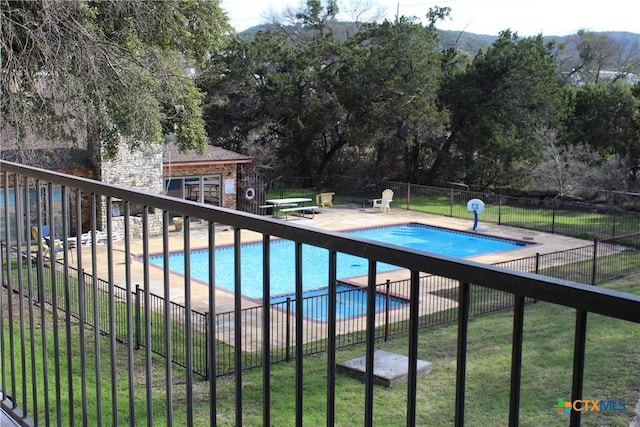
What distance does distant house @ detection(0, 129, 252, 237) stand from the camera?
1421 centimetres

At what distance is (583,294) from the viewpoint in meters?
0.80

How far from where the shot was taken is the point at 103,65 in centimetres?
1020

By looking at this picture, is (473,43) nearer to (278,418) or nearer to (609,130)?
(609,130)

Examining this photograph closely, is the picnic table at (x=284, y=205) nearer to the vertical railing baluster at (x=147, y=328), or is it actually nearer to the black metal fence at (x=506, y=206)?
the black metal fence at (x=506, y=206)

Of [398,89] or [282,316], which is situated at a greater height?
[398,89]

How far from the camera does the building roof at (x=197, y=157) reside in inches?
709

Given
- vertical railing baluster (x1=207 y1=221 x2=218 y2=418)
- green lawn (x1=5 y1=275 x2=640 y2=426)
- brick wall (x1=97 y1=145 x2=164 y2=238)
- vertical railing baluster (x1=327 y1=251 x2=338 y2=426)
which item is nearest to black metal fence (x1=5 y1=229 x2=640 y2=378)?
green lawn (x1=5 y1=275 x2=640 y2=426)

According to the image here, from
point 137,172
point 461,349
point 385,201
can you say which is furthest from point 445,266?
point 385,201

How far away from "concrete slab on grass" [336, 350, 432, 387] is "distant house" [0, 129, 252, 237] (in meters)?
7.14

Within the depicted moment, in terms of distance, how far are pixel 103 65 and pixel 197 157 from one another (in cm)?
832

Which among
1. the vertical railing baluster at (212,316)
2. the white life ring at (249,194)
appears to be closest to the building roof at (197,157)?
the white life ring at (249,194)

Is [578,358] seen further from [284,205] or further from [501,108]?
[501,108]

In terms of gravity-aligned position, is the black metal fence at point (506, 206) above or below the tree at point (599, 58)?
below

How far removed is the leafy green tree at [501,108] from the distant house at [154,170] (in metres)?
8.81
